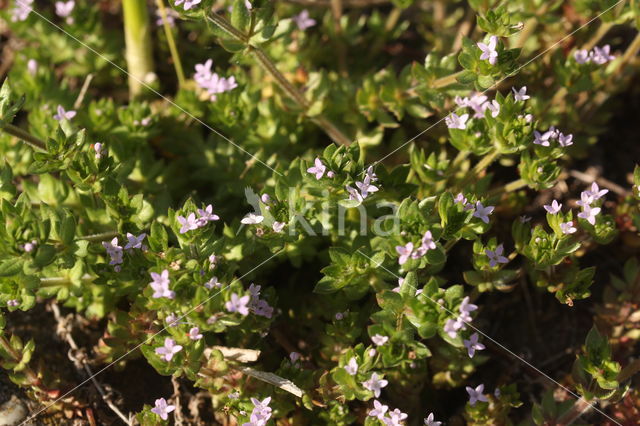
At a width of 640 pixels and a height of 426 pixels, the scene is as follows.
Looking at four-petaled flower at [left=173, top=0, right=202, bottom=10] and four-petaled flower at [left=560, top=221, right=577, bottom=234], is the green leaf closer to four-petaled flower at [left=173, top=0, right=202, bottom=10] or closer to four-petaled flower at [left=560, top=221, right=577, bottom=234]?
four-petaled flower at [left=173, top=0, right=202, bottom=10]

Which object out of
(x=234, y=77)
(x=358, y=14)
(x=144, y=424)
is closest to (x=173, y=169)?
(x=234, y=77)

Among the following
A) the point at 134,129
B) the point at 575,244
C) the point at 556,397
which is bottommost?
the point at 556,397

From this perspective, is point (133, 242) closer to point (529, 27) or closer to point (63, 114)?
point (63, 114)

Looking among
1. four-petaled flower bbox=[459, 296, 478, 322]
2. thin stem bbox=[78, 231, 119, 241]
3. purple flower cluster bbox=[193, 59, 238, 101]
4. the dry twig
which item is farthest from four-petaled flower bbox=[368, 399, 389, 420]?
purple flower cluster bbox=[193, 59, 238, 101]

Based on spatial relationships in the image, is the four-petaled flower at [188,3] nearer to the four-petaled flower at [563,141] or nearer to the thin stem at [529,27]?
the four-petaled flower at [563,141]

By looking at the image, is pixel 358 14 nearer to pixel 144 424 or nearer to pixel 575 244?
pixel 575 244

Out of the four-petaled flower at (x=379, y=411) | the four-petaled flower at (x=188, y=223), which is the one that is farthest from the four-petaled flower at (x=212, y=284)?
the four-petaled flower at (x=379, y=411)
